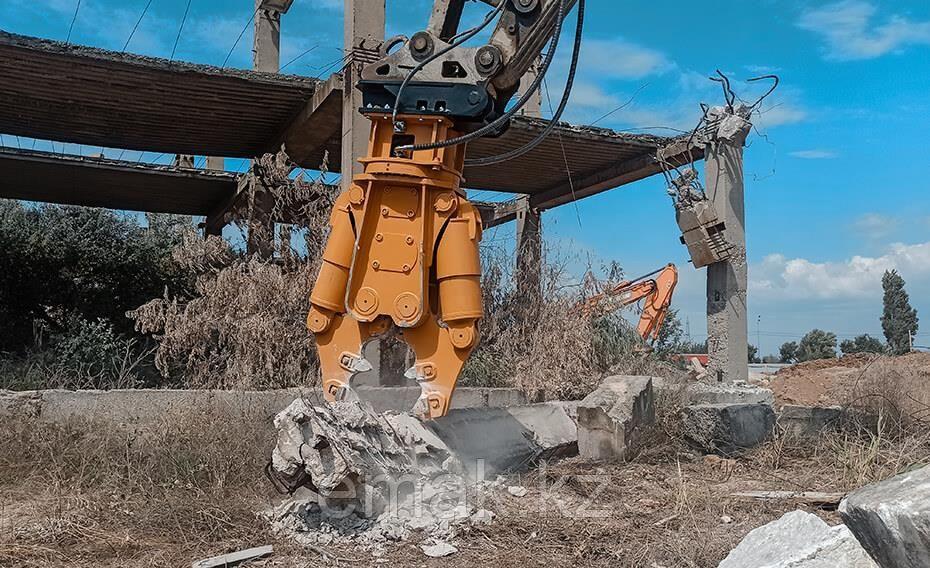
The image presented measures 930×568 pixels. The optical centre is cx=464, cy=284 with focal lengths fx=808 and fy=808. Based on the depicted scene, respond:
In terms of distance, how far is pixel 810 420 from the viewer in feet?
25.6

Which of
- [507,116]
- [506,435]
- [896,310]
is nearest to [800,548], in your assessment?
[507,116]

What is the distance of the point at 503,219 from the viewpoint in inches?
635

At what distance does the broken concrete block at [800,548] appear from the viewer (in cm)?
Answer: 241

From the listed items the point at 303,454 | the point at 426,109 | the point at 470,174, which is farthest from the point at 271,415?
the point at 470,174

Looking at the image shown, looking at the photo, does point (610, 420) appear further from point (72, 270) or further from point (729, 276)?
point (72, 270)

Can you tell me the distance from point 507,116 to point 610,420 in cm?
272

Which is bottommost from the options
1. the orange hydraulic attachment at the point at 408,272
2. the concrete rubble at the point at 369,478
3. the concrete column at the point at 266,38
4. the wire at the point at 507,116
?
the concrete rubble at the point at 369,478

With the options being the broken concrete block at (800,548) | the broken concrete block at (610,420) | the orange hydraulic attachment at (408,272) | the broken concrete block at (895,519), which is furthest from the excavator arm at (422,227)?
the broken concrete block at (895,519)

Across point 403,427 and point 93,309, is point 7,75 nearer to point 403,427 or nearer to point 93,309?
point 93,309

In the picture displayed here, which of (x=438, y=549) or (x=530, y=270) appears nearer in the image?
(x=438, y=549)

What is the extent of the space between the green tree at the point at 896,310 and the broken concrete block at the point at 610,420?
37.5 meters

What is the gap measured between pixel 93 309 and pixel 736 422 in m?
9.22

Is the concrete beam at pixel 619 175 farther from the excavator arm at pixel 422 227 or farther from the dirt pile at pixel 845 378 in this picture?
the excavator arm at pixel 422 227

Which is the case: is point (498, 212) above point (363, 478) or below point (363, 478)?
above
